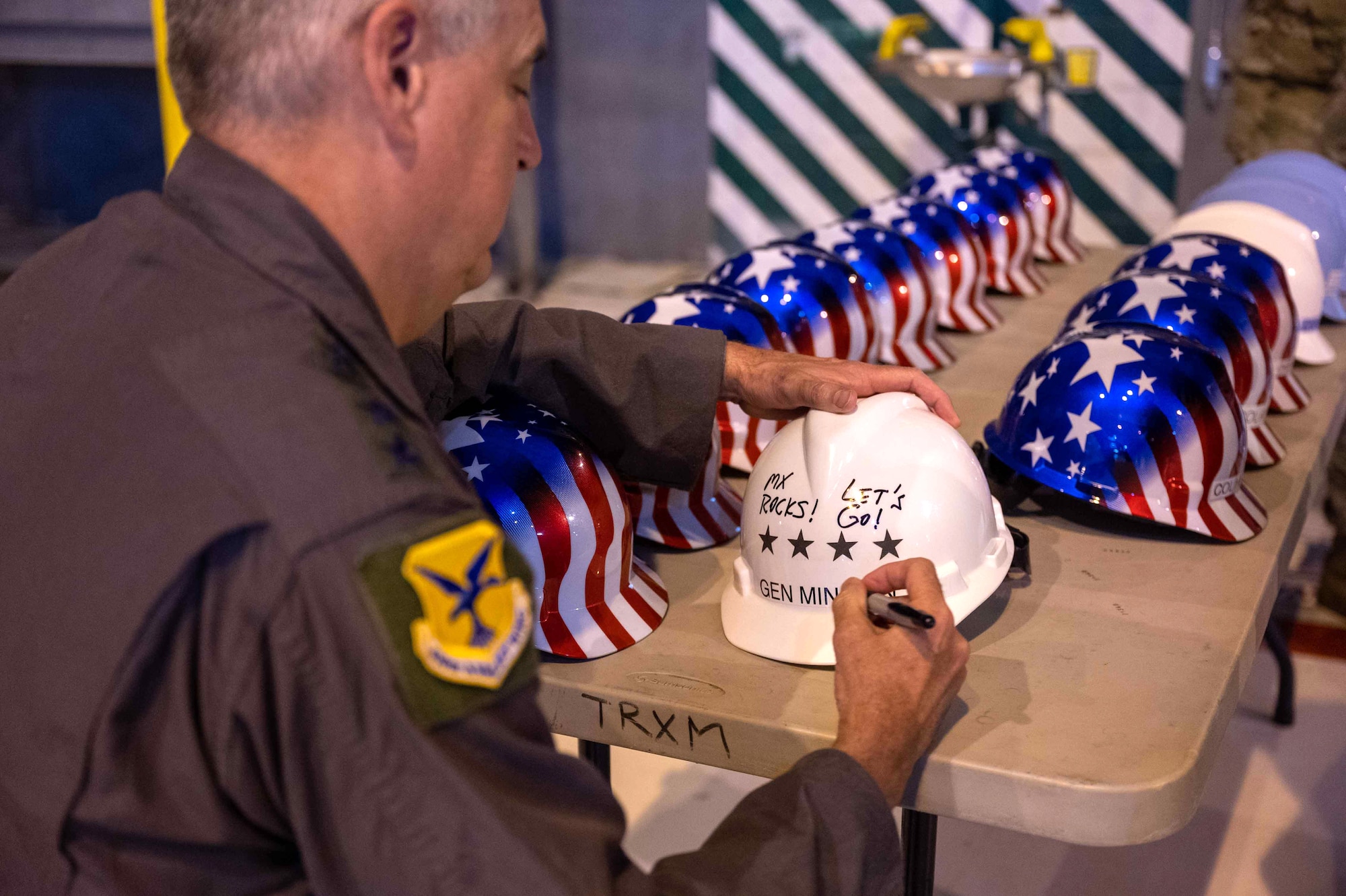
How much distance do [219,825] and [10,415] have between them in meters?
0.32

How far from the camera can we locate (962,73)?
4.25 metres

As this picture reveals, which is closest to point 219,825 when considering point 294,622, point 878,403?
point 294,622

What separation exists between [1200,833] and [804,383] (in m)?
1.53

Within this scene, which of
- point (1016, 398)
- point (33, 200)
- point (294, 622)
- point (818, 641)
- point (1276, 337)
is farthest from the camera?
point (33, 200)

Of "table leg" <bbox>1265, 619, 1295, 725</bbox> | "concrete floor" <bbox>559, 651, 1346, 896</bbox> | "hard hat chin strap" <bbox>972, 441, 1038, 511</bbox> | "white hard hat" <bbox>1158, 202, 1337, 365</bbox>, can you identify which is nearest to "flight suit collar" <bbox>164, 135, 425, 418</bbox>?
"hard hat chin strap" <bbox>972, 441, 1038, 511</bbox>

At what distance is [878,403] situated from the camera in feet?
4.93

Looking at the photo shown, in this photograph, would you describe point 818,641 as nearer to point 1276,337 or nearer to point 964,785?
point 964,785

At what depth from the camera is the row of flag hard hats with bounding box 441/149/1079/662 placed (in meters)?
1.44

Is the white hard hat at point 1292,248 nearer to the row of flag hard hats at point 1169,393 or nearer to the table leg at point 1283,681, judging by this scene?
the row of flag hard hats at point 1169,393

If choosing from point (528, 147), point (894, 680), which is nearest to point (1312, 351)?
point (894, 680)

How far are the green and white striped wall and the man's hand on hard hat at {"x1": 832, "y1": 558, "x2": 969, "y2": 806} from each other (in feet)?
12.7

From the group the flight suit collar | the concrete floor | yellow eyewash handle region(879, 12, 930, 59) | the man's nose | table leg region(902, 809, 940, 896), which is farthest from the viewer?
yellow eyewash handle region(879, 12, 930, 59)

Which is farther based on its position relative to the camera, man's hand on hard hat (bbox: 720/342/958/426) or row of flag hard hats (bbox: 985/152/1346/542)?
row of flag hard hats (bbox: 985/152/1346/542)

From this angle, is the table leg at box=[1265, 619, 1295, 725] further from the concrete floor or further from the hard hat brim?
the hard hat brim
